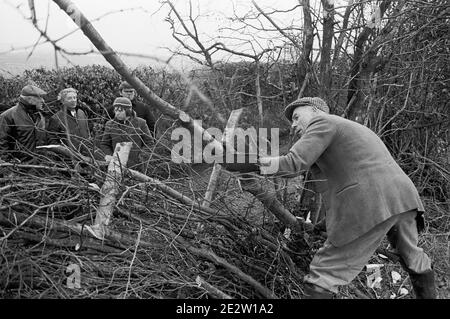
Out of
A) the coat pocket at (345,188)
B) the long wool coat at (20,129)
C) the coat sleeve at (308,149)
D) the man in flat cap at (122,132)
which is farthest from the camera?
the long wool coat at (20,129)

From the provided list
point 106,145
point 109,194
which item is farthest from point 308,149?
point 106,145

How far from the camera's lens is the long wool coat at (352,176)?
2576 mm

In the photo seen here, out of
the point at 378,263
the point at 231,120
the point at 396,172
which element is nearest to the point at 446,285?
the point at 378,263

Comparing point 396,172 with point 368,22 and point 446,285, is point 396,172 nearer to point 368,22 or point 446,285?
point 446,285

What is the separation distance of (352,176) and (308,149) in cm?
35

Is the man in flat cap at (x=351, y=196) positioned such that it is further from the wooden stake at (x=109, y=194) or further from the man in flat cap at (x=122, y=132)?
the man in flat cap at (x=122, y=132)

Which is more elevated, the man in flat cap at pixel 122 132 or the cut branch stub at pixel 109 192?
the man in flat cap at pixel 122 132

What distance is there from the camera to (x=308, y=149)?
2.53m

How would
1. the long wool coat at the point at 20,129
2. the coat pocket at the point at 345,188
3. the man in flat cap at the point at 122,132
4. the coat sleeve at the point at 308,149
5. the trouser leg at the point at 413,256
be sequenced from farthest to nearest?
the long wool coat at the point at 20,129 < the man in flat cap at the point at 122,132 < the trouser leg at the point at 413,256 < the coat pocket at the point at 345,188 < the coat sleeve at the point at 308,149

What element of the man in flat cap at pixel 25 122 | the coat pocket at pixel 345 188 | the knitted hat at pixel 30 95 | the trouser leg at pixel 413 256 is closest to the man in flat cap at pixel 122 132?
the man in flat cap at pixel 25 122

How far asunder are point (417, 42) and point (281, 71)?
1.50 meters

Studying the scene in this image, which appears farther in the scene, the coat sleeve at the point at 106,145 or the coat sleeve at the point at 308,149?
the coat sleeve at the point at 106,145

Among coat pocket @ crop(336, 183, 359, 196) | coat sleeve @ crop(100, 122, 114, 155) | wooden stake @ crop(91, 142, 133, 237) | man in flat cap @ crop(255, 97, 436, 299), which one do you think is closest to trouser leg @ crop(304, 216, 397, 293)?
man in flat cap @ crop(255, 97, 436, 299)
